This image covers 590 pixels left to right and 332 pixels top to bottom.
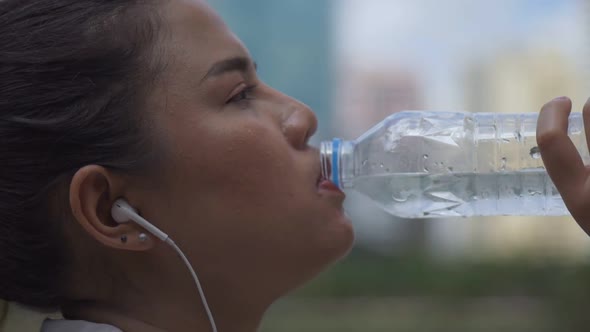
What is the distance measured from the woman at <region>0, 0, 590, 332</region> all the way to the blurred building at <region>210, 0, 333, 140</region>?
26.2 feet

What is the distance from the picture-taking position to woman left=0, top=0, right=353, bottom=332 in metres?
1.40

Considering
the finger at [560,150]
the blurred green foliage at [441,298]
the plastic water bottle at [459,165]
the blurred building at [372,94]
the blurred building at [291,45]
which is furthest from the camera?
the blurred building at [372,94]

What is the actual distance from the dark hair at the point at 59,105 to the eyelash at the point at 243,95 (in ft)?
0.51

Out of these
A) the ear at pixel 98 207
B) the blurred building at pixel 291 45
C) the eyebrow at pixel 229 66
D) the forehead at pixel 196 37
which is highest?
the forehead at pixel 196 37

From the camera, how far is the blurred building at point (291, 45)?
9.56 meters

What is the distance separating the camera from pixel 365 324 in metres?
6.12

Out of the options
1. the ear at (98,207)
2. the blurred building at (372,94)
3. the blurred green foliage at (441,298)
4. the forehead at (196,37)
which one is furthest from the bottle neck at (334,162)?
the blurred building at (372,94)

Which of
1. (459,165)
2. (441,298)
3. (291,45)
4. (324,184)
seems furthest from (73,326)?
(291,45)

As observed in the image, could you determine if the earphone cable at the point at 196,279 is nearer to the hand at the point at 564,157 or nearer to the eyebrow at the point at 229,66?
the eyebrow at the point at 229,66

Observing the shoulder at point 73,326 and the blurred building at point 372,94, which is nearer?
the shoulder at point 73,326

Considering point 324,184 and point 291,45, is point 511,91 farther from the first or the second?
point 324,184

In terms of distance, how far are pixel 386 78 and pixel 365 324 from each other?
5707mm

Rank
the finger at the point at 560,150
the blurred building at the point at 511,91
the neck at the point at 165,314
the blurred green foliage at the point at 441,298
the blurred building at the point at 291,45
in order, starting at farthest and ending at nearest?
the blurred building at the point at 291,45, the blurred building at the point at 511,91, the blurred green foliage at the point at 441,298, the neck at the point at 165,314, the finger at the point at 560,150

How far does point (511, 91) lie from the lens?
9.91 meters
